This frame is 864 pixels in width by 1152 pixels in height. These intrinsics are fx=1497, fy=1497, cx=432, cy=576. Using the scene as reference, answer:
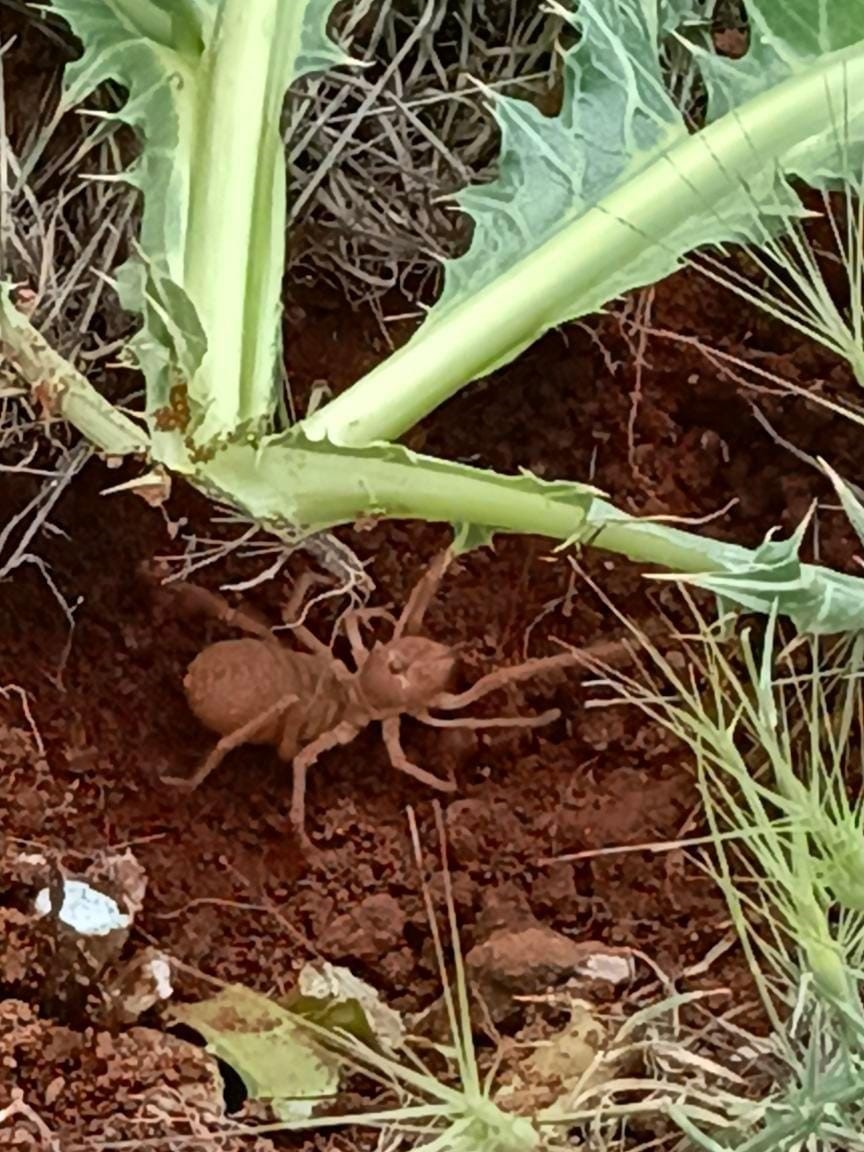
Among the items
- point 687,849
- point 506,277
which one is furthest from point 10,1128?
point 506,277

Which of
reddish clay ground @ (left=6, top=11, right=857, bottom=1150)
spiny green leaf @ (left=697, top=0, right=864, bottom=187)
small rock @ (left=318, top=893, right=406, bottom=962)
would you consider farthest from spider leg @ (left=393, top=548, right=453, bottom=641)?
spiny green leaf @ (left=697, top=0, right=864, bottom=187)

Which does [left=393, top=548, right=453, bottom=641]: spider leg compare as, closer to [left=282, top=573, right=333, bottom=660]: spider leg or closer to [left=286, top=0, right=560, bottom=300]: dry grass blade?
[left=282, top=573, right=333, bottom=660]: spider leg

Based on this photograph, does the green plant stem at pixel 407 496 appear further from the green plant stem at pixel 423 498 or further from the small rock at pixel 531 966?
the small rock at pixel 531 966

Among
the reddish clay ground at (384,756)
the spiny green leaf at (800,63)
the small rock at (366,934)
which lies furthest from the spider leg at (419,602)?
the spiny green leaf at (800,63)

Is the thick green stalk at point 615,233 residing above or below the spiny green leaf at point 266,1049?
above

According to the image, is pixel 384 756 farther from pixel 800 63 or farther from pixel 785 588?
pixel 800 63

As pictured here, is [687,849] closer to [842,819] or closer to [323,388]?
[842,819]

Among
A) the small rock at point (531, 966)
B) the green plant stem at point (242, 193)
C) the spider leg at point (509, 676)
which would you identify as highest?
the green plant stem at point (242, 193)
